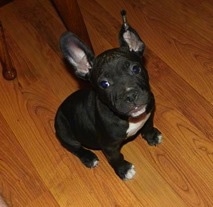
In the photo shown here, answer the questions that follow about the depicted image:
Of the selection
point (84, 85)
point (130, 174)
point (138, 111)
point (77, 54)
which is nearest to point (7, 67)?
point (84, 85)

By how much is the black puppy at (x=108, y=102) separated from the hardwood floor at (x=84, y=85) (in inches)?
4.8

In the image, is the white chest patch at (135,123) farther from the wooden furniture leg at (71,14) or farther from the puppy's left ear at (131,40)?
the wooden furniture leg at (71,14)

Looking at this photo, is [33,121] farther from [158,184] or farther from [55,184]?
[158,184]

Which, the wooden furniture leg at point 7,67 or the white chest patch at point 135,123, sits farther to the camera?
the wooden furniture leg at point 7,67

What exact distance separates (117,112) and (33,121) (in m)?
0.78

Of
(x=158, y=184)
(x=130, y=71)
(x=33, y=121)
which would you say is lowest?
(x=158, y=184)

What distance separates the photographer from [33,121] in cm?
238

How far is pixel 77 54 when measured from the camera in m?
1.78

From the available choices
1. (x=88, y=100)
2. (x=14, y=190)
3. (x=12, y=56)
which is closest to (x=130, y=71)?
(x=88, y=100)

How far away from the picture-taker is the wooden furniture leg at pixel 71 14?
7.41 feet

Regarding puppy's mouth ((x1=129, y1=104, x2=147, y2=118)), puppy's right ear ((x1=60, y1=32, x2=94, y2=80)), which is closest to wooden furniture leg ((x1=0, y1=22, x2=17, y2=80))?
puppy's right ear ((x1=60, y1=32, x2=94, y2=80))

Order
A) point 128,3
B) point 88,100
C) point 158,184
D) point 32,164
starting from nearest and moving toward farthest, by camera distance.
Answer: point 88,100 → point 158,184 → point 32,164 → point 128,3

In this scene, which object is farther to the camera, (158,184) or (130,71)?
(158,184)

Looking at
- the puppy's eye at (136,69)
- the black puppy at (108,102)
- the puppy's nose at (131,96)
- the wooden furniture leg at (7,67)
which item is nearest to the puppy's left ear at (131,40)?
the black puppy at (108,102)
